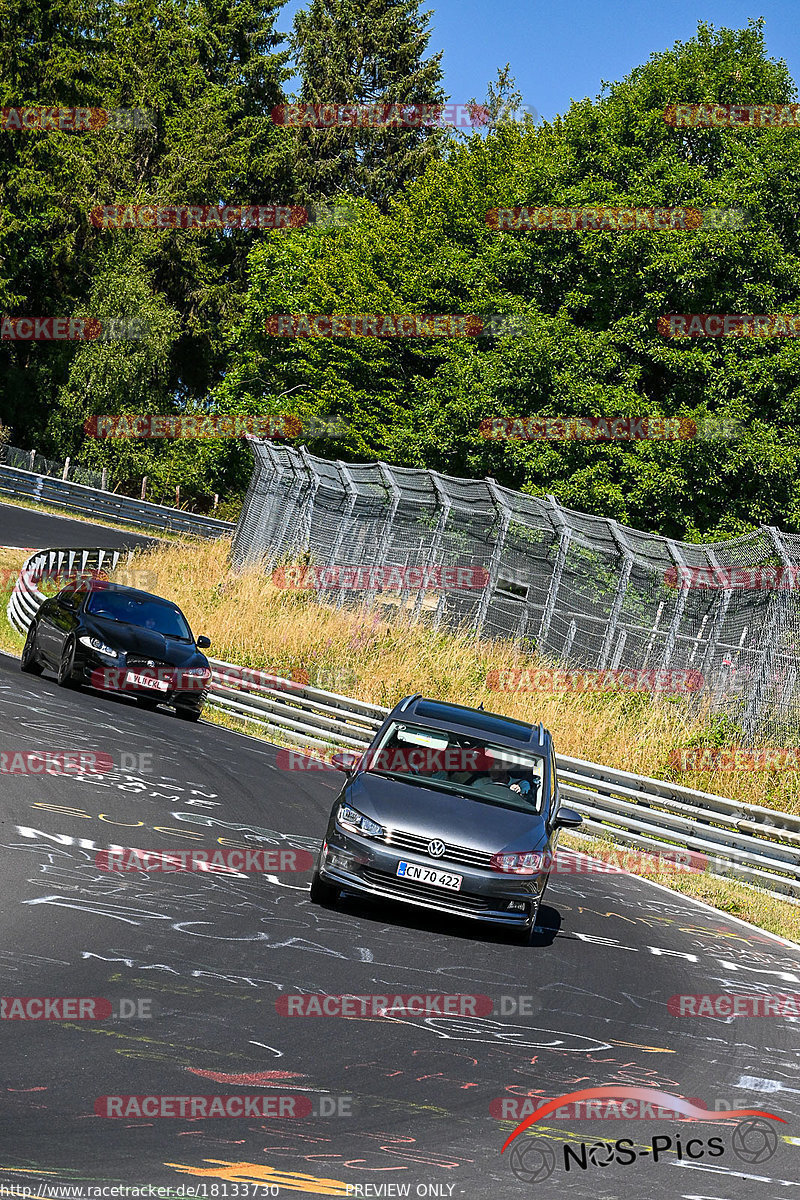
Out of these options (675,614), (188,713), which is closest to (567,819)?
(188,713)

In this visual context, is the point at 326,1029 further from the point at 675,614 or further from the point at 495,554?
the point at 495,554

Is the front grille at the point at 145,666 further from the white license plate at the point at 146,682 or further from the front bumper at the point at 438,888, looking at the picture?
the front bumper at the point at 438,888

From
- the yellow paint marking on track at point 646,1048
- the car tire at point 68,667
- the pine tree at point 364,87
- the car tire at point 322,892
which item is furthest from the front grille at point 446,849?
the pine tree at point 364,87

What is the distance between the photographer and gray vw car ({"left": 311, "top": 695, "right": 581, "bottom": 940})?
9641mm

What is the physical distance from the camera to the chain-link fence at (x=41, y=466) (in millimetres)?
57000

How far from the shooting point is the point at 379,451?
49094 millimetres

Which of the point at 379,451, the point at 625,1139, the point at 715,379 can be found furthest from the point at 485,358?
the point at 625,1139

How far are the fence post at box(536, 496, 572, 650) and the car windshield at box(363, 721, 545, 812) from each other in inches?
476

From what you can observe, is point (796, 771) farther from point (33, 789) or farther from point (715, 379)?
point (715, 379)

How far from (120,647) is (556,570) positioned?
745cm

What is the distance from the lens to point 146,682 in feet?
63.3

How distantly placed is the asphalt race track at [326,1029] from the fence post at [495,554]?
35.7ft

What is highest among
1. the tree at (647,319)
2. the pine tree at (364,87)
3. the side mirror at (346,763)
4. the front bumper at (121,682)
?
the pine tree at (364,87)

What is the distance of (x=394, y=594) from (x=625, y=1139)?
65.9 feet
